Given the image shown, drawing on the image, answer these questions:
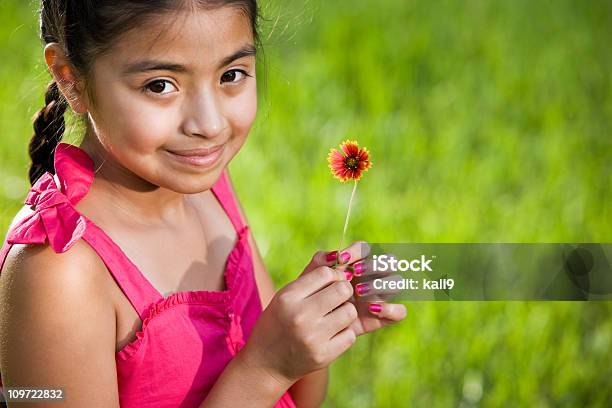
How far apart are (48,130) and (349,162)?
46 cm

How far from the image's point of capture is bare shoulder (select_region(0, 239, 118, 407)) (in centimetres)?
116

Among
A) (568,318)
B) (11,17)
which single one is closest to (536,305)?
(568,318)

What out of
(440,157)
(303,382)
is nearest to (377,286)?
(303,382)

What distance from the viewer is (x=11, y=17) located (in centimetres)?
307

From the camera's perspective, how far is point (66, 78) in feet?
4.13

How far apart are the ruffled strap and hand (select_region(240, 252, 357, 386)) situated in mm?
261

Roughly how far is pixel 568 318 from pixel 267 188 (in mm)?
818

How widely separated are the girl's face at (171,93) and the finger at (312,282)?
19cm

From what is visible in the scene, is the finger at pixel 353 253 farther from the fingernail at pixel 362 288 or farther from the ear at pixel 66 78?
the ear at pixel 66 78

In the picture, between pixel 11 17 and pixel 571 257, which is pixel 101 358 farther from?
pixel 11 17

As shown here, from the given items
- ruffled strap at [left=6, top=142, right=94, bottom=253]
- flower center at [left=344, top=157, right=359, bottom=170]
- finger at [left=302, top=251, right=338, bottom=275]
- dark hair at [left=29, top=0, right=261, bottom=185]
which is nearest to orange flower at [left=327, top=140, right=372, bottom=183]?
flower center at [left=344, top=157, right=359, bottom=170]

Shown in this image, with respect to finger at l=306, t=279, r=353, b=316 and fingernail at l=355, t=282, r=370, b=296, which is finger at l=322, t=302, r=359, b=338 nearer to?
finger at l=306, t=279, r=353, b=316

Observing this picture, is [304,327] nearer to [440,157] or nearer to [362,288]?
[362,288]

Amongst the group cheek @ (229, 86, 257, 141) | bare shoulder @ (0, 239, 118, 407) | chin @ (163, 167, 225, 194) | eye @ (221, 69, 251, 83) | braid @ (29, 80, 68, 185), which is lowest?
bare shoulder @ (0, 239, 118, 407)
